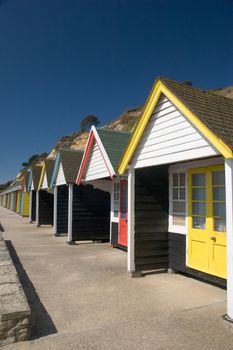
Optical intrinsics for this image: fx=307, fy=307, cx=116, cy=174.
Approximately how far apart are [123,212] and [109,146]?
7.77 feet

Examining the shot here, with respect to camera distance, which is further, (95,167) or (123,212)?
(95,167)

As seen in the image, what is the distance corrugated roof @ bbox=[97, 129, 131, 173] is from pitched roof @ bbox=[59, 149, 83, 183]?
288 cm

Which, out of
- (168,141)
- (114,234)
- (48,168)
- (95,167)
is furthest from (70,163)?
(168,141)

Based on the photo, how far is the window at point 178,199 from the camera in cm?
714

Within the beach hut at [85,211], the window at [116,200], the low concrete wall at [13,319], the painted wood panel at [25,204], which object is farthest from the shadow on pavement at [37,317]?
the painted wood panel at [25,204]

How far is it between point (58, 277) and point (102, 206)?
19.8 ft

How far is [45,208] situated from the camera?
2066 cm

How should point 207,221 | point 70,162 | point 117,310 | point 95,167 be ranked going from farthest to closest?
1. point 70,162
2. point 95,167
3. point 207,221
4. point 117,310

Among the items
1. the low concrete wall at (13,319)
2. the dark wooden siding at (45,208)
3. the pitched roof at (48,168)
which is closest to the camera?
the low concrete wall at (13,319)

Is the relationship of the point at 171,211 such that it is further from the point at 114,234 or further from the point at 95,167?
the point at 114,234

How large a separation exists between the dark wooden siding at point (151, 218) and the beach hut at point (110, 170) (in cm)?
202

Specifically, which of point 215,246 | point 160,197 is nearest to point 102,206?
point 160,197

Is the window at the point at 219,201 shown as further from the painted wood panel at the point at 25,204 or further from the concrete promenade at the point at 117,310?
the painted wood panel at the point at 25,204

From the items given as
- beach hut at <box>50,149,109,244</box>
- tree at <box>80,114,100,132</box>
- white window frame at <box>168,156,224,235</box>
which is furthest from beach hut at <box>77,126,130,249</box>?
tree at <box>80,114,100,132</box>
